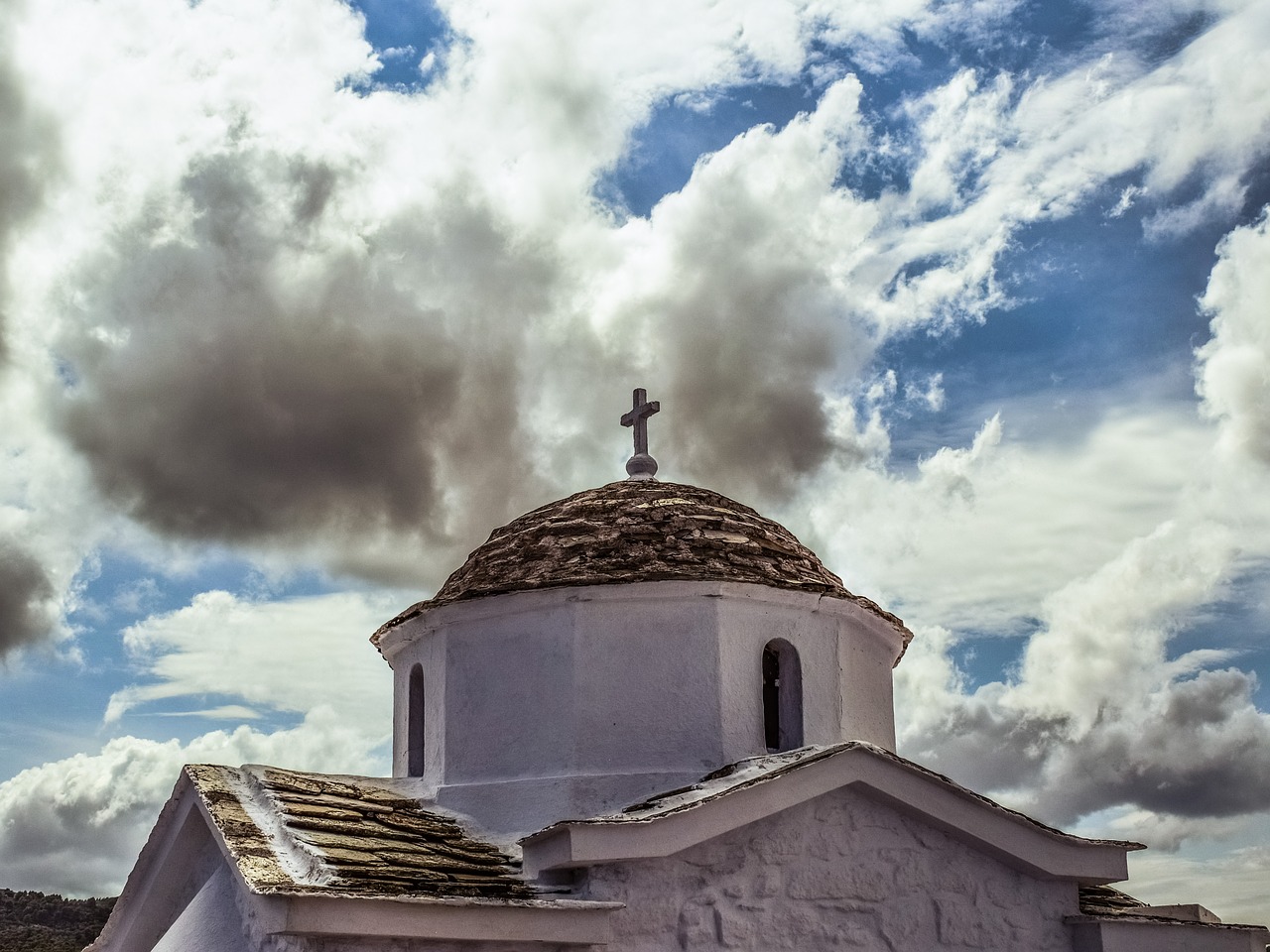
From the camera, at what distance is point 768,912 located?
29.0 ft

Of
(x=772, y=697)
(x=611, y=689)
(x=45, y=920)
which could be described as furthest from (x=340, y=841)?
(x=45, y=920)

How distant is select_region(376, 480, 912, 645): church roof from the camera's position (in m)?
11.0

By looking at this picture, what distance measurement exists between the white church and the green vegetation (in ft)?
38.8

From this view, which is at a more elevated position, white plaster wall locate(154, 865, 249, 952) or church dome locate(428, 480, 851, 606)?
church dome locate(428, 480, 851, 606)

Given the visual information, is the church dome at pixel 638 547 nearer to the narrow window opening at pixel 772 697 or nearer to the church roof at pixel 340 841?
the narrow window opening at pixel 772 697

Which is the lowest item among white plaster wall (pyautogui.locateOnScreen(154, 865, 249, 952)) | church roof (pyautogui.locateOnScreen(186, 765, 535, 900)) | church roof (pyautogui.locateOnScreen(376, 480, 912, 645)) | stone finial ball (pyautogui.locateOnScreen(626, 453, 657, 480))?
white plaster wall (pyautogui.locateOnScreen(154, 865, 249, 952))

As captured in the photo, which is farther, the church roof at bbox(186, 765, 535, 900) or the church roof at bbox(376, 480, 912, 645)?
the church roof at bbox(376, 480, 912, 645)

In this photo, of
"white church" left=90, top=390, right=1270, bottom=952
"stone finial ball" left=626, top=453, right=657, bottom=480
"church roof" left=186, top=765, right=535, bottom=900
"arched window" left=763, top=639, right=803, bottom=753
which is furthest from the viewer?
"stone finial ball" left=626, top=453, right=657, bottom=480

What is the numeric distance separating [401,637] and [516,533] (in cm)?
143

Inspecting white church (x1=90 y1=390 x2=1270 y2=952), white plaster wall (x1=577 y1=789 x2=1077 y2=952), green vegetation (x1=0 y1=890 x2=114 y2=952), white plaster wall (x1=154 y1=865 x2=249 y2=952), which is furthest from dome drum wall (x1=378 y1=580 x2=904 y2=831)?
green vegetation (x1=0 y1=890 x2=114 y2=952)

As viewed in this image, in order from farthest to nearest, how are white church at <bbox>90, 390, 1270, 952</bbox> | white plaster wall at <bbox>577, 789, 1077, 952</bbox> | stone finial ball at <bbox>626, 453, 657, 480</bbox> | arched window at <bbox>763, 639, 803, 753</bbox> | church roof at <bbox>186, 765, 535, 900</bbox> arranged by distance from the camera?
stone finial ball at <bbox>626, 453, 657, 480</bbox>, arched window at <bbox>763, 639, 803, 753</bbox>, white plaster wall at <bbox>577, 789, 1077, 952</bbox>, white church at <bbox>90, 390, 1270, 952</bbox>, church roof at <bbox>186, 765, 535, 900</bbox>

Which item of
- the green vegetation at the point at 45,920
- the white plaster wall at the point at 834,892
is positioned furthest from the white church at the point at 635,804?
the green vegetation at the point at 45,920

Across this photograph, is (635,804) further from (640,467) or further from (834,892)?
(640,467)

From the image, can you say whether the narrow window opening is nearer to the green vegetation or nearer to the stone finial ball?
the stone finial ball
